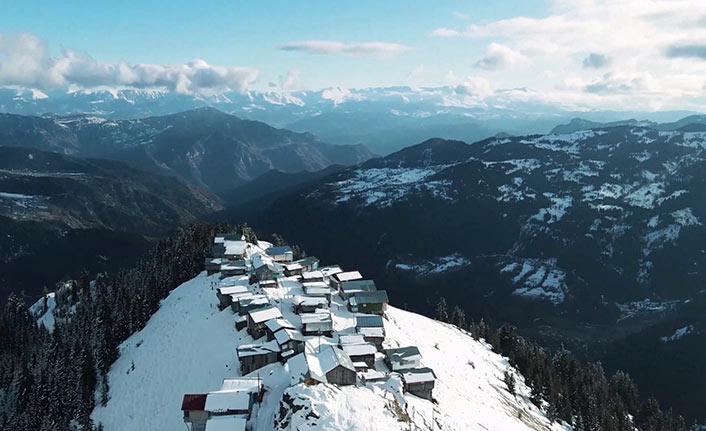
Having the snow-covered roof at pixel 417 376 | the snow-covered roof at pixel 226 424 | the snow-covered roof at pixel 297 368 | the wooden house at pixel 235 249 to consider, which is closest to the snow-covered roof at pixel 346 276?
the wooden house at pixel 235 249

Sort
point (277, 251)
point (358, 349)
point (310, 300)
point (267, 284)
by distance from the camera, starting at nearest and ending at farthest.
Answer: point (358, 349) < point (310, 300) < point (267, 284) < point (277, 251)

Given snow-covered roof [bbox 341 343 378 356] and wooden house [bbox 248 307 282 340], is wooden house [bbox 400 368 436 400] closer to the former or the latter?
snow-covered roof [bbox 341 343 378 356]

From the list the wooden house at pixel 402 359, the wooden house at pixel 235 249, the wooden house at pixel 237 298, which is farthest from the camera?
the wooden house at pixel 235 249

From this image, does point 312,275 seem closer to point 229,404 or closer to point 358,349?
point 358,349

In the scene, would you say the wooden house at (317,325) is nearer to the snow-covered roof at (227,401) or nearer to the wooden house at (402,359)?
the wooden house at (402,359)

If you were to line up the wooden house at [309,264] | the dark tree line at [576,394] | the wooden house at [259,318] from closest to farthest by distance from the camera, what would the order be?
the wooden house at [259,318] < the dark tree line at [576,394] < the wooden house at [309,264]

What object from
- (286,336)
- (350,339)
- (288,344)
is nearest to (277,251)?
(350,339)
